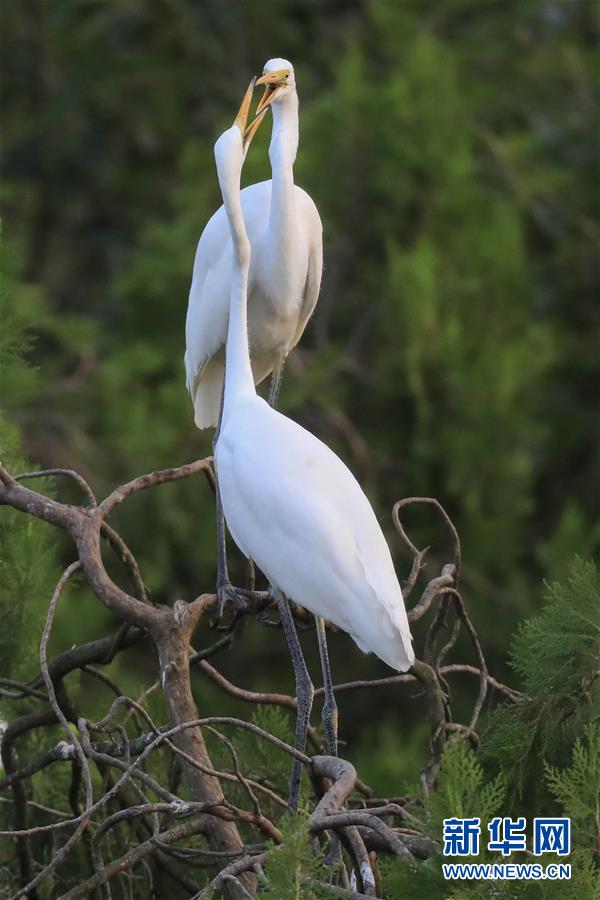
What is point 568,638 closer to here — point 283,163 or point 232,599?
point 232,599

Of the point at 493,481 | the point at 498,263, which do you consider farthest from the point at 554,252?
the point at 493,481

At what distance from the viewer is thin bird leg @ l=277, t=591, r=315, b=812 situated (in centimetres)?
290

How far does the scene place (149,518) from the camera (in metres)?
6.68

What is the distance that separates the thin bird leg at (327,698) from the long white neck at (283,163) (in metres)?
1.02

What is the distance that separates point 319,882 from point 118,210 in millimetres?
7380

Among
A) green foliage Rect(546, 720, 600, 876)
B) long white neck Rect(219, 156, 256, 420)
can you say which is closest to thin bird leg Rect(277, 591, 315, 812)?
long white neck Rect(219, 156, 256, 420)

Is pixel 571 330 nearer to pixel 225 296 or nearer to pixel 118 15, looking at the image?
pixel 118 15

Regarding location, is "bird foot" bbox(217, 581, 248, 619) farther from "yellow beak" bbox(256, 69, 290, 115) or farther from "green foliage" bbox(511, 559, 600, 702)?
"yellow beak" bbox(256, 69, 290, 115)

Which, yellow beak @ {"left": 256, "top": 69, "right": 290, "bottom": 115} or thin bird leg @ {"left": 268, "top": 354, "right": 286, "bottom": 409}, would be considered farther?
thin bird leg @ {"left": 268, "top": 354, "right": 286, "bottom": 409}

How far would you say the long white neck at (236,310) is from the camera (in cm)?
Answer: 313

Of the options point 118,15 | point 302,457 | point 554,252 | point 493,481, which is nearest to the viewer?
Answer: point 302,457

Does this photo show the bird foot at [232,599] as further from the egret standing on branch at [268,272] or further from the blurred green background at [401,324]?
the blurred green background at [401,324]

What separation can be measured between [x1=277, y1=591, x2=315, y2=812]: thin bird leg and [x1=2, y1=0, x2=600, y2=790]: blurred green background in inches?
97.8

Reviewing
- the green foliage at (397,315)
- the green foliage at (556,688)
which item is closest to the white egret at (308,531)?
the green foliage at (556,688)
